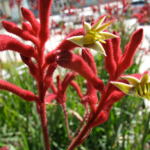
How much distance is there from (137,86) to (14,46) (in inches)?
16.2

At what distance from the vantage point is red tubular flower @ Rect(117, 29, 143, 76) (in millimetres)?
496

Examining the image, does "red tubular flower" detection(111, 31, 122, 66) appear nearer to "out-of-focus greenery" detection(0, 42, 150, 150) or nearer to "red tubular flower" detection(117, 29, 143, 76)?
"red tubular flower" detection(117, 29, 143, 76)

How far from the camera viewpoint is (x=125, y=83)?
0.51 meters

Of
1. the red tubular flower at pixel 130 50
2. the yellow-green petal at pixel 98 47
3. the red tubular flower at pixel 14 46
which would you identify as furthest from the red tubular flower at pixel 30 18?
the red tubular flower at pixel 130 50

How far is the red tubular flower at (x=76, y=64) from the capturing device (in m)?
0.44

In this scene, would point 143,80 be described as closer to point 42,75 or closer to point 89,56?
point 89,56

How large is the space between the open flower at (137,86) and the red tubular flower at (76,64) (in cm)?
7

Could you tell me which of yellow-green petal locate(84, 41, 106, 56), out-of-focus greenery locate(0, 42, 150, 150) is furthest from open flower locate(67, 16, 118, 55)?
out-of-focus greenery locate(0, 42, 150, 150)

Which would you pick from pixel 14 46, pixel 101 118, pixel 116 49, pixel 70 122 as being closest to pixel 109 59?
Answer: pixel 116 49

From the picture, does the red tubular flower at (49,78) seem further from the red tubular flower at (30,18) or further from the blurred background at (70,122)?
the blurred background at (70,122)

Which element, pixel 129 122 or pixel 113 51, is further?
pixel 129 122

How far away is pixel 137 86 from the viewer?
497mm

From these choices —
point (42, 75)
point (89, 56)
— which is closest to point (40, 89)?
point (42, 75)

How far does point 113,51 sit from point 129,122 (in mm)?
1336
